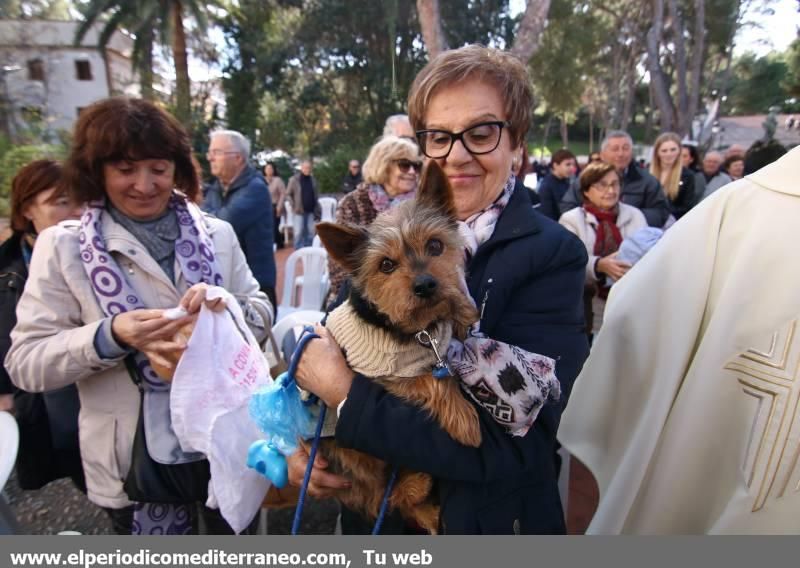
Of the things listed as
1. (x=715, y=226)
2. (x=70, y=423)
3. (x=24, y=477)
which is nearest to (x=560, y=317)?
(x=715, y=226)

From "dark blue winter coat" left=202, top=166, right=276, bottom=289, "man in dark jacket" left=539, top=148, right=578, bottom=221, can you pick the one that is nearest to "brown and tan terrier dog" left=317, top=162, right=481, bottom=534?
"dark blue winter coat" left=202, top=166, right=276, bottom=289

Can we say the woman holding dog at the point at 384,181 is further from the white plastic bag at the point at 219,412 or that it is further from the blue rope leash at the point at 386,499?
the blue rope leash at the point at 386,499

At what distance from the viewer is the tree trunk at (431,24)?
36.3 ft

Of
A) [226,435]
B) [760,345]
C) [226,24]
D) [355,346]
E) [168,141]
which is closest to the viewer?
[760,345]

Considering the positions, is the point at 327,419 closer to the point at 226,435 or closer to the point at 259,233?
the point at 226,435

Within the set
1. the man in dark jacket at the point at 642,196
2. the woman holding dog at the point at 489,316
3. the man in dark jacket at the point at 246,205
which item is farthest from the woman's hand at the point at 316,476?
the man in dark jacket at the point at 642,196

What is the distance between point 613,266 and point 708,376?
2678 mm

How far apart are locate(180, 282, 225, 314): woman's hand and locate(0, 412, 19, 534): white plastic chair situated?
0.93 m

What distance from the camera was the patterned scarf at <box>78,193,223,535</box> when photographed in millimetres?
2082

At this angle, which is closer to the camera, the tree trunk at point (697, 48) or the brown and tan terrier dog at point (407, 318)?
the brown and tan terrier dog at point (407, 318)

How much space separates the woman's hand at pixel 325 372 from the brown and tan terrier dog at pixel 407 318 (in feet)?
0.12

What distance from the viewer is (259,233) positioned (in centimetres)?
481

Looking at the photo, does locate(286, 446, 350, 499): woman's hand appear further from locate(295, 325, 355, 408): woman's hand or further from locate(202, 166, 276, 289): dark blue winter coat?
locate(202, 166, 276, 289): dark blue winter coat
